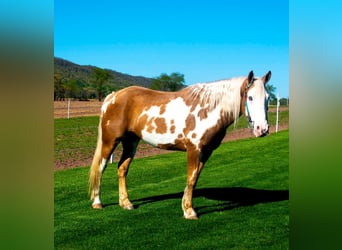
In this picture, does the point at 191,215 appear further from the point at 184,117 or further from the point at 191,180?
the point at 184,117

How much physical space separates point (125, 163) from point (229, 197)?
105 cm

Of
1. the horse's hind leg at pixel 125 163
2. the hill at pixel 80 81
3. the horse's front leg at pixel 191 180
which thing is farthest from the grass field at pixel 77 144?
the horse's front leg at pixel 191 180

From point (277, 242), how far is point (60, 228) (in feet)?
4.95

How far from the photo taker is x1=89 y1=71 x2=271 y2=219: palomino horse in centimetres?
285

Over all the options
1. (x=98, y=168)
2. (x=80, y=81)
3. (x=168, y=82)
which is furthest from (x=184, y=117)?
(x=80, y=81)

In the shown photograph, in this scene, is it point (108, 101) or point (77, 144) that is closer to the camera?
point (108, 101)

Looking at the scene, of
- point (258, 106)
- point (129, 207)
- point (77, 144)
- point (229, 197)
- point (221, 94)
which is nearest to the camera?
point (258, 106)

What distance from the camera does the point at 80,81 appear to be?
3.47 metres

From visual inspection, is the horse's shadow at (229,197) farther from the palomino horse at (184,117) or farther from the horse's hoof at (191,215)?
the palomino horse at (184,117)
